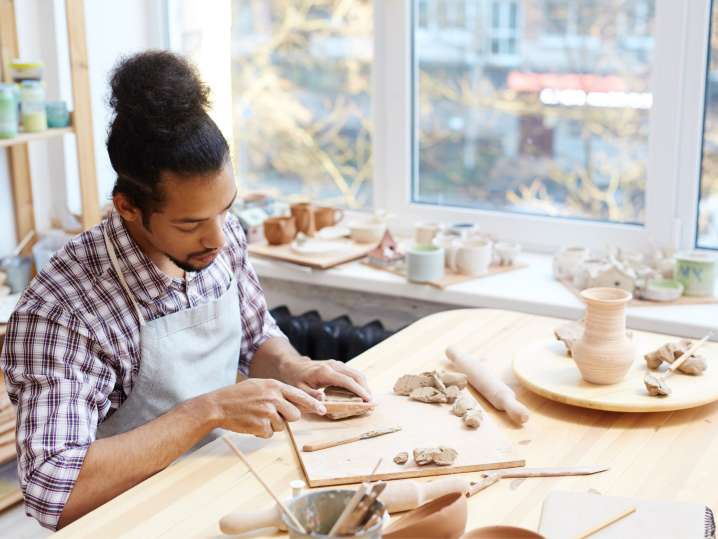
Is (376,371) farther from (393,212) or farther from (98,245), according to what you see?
(393,212)

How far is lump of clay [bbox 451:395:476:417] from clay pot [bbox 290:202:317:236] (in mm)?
1425

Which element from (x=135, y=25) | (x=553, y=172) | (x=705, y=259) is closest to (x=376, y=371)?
(x=705, y=259)

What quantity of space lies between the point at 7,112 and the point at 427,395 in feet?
5.32

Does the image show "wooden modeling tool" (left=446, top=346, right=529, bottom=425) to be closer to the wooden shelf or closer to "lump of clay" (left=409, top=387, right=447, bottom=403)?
"lump of clay" (left=409, top=387, right=447, bottom=403)

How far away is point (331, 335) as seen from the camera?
2855 mm

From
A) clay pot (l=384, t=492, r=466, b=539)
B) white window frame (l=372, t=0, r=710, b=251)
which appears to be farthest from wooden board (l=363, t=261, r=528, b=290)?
clay pot (l=384, t=492, r=466, b=539)

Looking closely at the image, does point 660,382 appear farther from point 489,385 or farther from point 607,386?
point 489,385

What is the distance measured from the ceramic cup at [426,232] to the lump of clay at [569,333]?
0.93 metres

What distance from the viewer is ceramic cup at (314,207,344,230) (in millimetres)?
3078

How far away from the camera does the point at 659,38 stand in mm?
2592

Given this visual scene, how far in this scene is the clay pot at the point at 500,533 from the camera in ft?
3.92

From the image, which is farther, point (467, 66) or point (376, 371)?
point (467, 66)

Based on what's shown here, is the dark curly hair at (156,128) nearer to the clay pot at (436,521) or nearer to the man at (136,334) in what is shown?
the man at (136,334)

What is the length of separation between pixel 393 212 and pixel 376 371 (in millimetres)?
1370
